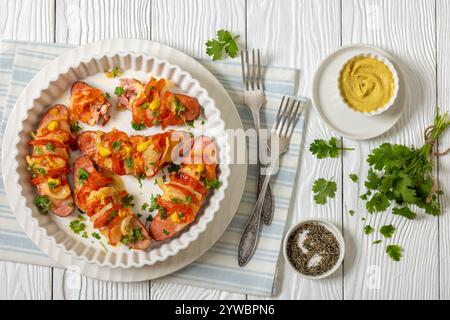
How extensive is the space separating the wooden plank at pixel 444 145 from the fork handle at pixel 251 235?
0.92 meters

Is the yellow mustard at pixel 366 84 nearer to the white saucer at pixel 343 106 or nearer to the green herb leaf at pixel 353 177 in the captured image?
the white saucer at pixel 343 106

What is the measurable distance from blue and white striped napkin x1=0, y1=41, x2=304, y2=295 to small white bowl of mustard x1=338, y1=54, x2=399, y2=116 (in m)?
0.27

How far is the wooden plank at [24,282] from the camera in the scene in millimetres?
2500

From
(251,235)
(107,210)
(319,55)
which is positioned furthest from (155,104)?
(319,55)

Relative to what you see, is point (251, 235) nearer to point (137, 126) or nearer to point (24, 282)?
point (137, 126)

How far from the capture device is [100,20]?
2553mm

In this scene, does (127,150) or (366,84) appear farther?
(366,84)

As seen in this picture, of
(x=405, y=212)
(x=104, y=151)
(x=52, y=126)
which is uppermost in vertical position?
(x=52, y=126)

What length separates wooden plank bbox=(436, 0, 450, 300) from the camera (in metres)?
2.54

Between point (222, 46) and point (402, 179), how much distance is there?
3.61 ft

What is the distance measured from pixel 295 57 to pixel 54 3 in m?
1.28

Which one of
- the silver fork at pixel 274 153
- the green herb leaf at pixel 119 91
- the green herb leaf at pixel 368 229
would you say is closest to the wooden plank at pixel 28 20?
the green herb leaf at pixel 119 91
